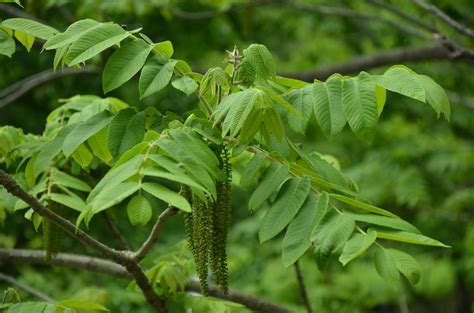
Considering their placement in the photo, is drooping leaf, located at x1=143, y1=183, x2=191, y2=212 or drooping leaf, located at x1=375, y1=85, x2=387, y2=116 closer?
drooping leaf, located at x1=143, y1=183, x2=191, y2=212

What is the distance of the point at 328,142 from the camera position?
800 centimetres

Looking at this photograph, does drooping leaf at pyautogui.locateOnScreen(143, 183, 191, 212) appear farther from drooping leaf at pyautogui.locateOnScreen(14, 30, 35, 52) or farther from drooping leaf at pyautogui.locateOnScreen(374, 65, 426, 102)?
drooping leaf at pyautogui.locateOnScreen(14, 30, 35, 52)

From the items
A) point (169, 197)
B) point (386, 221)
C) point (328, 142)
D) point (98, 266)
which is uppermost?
point (169, 197)

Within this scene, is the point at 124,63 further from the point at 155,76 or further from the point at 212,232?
the point at 212,232

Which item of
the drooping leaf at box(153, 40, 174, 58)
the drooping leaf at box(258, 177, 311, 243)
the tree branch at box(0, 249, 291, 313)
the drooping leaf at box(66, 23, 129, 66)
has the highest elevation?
the drooping leaf at box(66, 23, 129, 66)

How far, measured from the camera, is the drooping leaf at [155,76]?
289 centimetres

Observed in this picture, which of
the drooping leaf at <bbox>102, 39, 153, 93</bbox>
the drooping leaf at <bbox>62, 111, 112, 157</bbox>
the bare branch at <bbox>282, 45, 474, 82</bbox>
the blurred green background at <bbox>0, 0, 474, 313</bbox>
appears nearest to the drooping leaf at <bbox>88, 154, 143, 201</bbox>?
the drooping leaf at <bbox>102, 39, 153, 93</bbox>

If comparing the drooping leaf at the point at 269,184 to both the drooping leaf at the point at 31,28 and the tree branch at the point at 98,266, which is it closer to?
the drooping leaf at the point at 31,28

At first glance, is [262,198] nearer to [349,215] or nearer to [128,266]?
[349,215]

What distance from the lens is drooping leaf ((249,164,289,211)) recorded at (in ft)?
9.61

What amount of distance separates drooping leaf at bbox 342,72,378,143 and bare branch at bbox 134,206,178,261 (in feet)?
2.34

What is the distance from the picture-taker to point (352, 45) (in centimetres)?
1162

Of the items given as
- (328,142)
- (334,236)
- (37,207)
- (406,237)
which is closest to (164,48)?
(37,207)

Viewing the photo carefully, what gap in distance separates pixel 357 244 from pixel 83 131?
1150 mm
